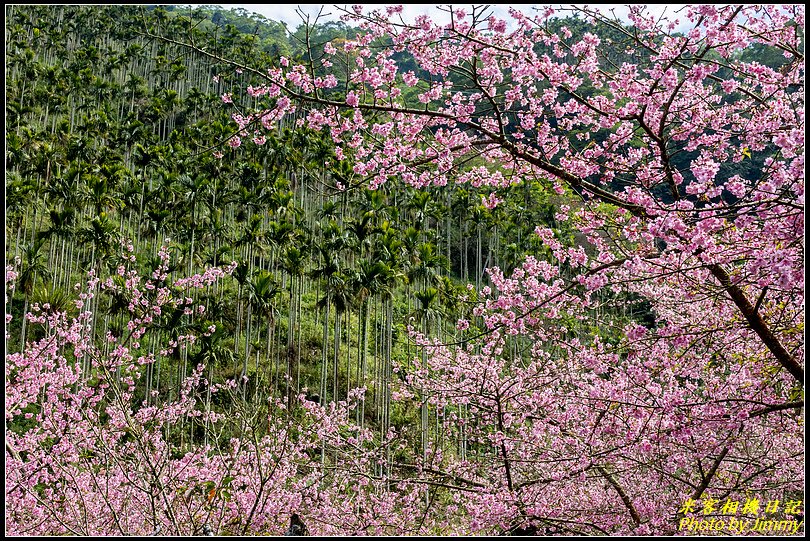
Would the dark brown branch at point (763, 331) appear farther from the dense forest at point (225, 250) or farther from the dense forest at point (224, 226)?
the dense forest at point (224, 226)

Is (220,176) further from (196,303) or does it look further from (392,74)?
(392,74)

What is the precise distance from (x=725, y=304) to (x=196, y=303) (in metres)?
31.4

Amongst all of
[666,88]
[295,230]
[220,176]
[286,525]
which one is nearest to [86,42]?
[220,176]

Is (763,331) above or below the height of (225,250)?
below

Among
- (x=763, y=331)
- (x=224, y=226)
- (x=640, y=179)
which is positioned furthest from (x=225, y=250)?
(x=763, y=331)

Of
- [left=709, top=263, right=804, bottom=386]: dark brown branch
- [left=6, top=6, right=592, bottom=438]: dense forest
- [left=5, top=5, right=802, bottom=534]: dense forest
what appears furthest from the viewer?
[left=6, top=6, right=592, bottom=438]: dense forest

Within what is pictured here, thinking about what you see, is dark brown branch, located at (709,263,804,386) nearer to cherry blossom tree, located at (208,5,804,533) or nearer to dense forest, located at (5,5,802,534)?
cherry blossom tree, located at (208,5,804,533)

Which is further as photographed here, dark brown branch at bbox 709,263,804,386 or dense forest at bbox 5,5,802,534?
dense forest at bbox 5,5,802,534

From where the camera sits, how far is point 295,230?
37.3 meters

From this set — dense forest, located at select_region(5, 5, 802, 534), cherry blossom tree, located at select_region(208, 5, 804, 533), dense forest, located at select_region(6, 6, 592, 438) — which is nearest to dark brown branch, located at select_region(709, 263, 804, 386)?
cherry blossom tree, located at select_region(208, 5, 804, 533)

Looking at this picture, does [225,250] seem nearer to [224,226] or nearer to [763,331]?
[224,226]

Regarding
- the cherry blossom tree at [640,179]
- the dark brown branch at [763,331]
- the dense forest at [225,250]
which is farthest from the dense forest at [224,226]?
the dark brown branch at [763,331]

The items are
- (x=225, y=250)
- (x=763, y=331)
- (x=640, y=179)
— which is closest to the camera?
(x=763, y=331)

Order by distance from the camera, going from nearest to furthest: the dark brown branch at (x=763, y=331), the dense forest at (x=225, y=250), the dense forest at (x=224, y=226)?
the dark brown branch at (x=763, y=331) < the dense forest at (x=225, y=250) < the dense forest at (x=224, y=226)
